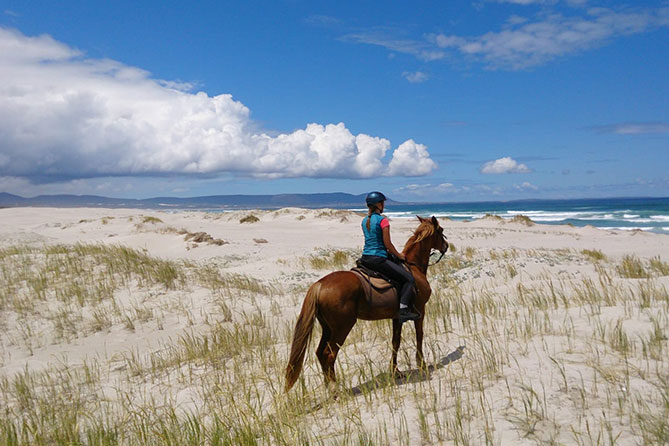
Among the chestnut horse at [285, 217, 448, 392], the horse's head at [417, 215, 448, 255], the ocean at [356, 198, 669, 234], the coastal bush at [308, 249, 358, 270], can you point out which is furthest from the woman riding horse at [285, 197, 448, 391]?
the ocean at [356, 198, 669, 234]

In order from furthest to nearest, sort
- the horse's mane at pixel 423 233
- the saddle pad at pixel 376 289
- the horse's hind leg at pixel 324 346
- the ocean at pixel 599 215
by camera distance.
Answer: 1. the ocean at pixel 599 215
2. the horse's mane at pixel 423 233
3. the saddle pad at pixel 376 289
4. the horse's hind leg at pixel 324 346

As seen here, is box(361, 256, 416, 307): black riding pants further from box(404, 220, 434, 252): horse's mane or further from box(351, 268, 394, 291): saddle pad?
box(404, 220, 434, 252): horse's mane

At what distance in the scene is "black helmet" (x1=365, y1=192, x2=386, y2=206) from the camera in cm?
548

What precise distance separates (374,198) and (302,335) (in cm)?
187

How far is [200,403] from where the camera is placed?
5414 millimetres

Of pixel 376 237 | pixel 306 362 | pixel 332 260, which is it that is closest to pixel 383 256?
pixel 376 237

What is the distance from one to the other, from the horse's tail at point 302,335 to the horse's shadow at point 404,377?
2.13ft

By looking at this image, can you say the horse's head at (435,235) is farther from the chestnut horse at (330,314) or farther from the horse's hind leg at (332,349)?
the horse's hind leg at (332,349)

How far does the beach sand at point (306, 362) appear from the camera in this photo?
3.99m

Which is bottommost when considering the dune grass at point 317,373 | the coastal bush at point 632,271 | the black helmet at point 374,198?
the dune grass at point 317,373

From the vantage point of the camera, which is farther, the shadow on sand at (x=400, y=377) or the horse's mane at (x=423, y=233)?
A: the horse's mane at (x=423, y=233)

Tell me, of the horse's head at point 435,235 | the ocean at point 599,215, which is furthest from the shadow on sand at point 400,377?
the ocean at point 599,215

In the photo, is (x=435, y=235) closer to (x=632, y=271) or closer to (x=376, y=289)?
(x=376, y=289)

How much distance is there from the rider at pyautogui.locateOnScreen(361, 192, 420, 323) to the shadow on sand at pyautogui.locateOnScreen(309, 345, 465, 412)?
68cm
